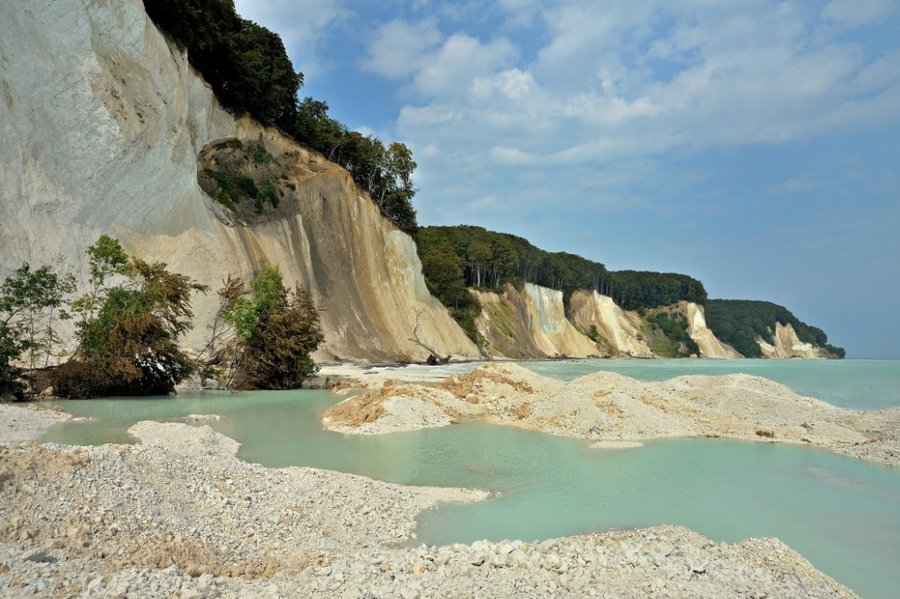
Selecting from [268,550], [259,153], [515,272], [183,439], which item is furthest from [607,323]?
[268,550]

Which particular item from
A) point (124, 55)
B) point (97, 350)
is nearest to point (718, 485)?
point (97, 350)

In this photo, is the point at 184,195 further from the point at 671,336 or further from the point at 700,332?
the point at 700,332

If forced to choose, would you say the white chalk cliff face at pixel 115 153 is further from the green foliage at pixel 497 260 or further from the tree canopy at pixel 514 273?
the green foliage at pixel 497 260

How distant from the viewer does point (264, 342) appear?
23.7m

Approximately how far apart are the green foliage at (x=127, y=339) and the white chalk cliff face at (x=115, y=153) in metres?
4.12

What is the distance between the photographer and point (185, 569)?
4.82 meters

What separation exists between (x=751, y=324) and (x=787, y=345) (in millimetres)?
11166

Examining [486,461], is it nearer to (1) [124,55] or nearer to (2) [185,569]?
(2) [185,569]

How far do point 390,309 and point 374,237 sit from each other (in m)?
6.13

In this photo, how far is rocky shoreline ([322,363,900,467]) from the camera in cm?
1537

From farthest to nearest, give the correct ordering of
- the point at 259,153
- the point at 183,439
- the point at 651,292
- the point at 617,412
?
1. the point at 651,292
2. the point at 259,153
3. the point at 617,412
4. the point at 183,439

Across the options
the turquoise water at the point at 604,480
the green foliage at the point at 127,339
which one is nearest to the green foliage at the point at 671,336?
the green foliage at the point at 127,339

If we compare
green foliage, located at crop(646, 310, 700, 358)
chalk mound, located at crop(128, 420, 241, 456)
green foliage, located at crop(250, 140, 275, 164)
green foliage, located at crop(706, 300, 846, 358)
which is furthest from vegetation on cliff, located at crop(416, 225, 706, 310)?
chalk mound, located at crop(128, 420, 241, 456)

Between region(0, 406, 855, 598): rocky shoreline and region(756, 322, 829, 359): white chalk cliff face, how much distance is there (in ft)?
Answer: 458
